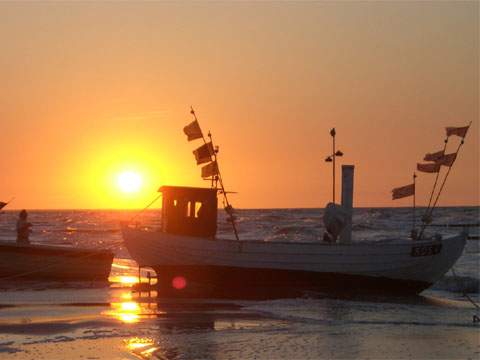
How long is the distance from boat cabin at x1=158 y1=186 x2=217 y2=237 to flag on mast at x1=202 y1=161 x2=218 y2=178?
57 cm

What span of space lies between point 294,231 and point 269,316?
63.8 metres

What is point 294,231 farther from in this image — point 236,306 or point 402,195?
point 236,306

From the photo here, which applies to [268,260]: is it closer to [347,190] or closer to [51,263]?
[347,190]

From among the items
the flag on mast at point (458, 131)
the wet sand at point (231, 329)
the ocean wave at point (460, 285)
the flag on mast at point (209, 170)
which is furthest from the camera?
the ocean wave at point (460, 285)

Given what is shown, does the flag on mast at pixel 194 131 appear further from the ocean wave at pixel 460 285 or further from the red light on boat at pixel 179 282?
the ocean wave at pixel 460 285

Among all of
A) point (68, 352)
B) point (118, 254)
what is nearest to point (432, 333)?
point (68, 352)

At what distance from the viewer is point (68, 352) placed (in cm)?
1327

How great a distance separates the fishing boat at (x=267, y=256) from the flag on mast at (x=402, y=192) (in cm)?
3

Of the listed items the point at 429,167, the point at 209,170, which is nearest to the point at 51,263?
the point at 209,170

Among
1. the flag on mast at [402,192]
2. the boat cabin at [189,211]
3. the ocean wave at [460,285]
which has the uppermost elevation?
the flag on mast at [402,192]

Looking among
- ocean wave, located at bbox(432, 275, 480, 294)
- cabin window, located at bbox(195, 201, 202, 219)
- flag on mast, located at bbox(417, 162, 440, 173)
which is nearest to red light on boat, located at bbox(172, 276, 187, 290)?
cabin window, located at bbox(195, 201, 202, 219)

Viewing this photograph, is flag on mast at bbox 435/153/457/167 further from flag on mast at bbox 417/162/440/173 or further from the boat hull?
the boat hull

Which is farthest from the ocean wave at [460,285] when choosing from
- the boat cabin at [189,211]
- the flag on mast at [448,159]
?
the boat cabin at [189,211]

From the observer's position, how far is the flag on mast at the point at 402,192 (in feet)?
84.1
